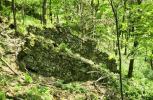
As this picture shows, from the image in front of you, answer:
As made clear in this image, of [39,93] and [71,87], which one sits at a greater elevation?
[39,93]

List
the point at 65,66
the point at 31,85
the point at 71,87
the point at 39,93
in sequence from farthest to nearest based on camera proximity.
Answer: the point at 65,66
the point at 71,87
the point at 31,85
the point at 39,93

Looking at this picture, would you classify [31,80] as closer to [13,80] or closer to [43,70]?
[13,80]

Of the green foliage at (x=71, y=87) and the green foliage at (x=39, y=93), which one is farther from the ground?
the green foliage at (x=39, y=93)

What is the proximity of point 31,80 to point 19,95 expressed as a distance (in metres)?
2.04

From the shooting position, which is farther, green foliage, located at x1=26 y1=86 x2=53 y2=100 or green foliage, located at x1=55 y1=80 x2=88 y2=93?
green foliage, located at x1=55 y1=80 x2=88 y2=93

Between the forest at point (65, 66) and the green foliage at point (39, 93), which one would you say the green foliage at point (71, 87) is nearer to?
the forest at point (65, 66)

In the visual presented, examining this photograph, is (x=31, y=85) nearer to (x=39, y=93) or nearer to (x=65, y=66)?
(x=39, y=93)

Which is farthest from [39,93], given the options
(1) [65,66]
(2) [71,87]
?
(1) [65,66]

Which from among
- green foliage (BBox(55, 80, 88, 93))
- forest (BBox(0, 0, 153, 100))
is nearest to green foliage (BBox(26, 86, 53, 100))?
forest (BBox(0, 0, 153, 100))

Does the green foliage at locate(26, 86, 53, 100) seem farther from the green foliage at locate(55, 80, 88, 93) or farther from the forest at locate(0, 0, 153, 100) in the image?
the green foliage at locate(55, 80, 88, 93)

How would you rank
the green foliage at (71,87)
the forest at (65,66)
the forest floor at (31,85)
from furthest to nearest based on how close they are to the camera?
1. the green foliage at (71,87)
2. the forest at (65,66)
3. the forest floor at (31,85)

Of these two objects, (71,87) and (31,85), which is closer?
(31,85)

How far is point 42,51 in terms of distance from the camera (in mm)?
20500

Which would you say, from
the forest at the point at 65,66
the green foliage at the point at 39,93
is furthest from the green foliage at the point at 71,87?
the green foliage at the point at 39,93
